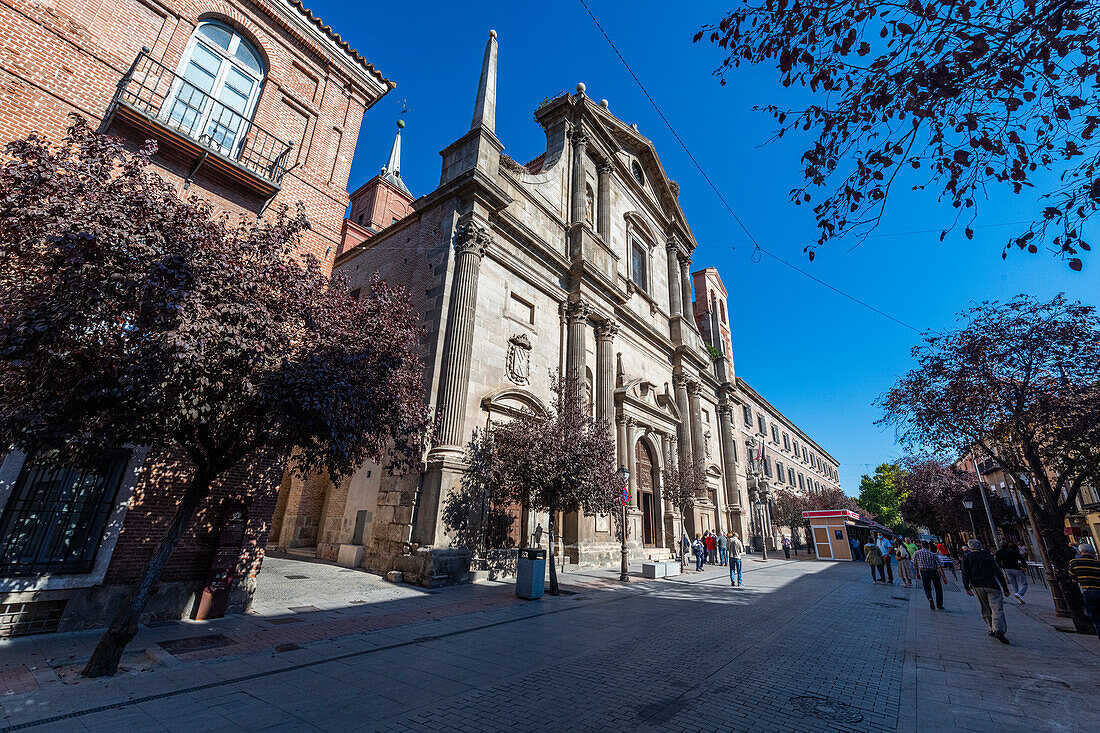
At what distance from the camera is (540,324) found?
1720cm

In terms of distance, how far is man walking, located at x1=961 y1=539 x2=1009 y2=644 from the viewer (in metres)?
7.22

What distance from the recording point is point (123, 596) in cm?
667

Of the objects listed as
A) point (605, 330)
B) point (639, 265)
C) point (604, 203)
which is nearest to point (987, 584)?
point (605, 330)

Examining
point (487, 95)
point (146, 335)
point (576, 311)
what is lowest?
point (146, 335)

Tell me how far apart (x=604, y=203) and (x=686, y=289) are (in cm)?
1148

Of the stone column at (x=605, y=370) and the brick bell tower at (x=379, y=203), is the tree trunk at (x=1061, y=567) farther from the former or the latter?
the brick bell tower at (x=379, y=203)

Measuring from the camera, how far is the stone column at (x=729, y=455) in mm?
30422

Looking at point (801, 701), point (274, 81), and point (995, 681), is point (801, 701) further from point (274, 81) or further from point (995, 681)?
Result: point (274, 81)

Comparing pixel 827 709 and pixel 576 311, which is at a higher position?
pixel 576 311

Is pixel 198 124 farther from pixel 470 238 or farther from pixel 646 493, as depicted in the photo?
pixel 646 493

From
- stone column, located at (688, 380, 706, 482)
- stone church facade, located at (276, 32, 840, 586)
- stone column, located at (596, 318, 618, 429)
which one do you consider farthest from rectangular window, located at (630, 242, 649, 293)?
stone column, located at (596, 318, 618, 429)

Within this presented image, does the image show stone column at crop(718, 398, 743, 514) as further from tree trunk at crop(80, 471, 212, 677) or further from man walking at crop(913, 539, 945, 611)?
tree trunk at crop(80, 471, 212, 677)

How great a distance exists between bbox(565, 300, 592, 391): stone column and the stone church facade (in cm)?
6

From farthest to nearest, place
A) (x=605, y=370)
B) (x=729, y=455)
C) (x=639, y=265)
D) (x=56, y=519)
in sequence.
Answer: (x=729, y=455) → (x=639, y=265) → (x=605, y=370) → (x=56, y=519)
